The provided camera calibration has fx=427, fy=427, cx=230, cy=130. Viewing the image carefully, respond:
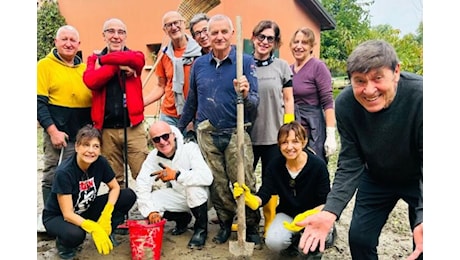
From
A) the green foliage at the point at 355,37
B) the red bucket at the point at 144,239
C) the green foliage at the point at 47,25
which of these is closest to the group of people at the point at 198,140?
the red bucket at the point at 144,239

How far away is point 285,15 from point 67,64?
2075mm

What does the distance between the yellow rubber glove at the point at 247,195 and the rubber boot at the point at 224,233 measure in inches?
14.4

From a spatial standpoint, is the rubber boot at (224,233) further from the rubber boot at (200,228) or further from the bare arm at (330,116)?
the bare arm at (330,116)

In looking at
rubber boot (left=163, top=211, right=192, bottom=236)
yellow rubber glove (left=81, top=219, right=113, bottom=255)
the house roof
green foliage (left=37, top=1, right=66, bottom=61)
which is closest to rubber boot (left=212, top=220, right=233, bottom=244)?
rubber boot (left=163, top=211, right=192, bottom=236)

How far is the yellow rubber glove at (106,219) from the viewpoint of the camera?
9.13 ft

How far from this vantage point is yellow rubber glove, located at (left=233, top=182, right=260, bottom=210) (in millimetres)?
2701

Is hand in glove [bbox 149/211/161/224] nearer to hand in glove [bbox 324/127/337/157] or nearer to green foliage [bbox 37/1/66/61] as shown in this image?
hand in glove [bbox 324/127/337/157]

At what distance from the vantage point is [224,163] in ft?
9.56

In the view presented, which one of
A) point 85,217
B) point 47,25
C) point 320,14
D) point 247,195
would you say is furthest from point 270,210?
point 47,25

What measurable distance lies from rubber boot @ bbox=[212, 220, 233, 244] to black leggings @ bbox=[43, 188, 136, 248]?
656 mm

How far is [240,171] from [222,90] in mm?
535

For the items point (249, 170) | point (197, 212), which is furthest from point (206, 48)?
point (197, 212)

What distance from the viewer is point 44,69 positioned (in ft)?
9.71
